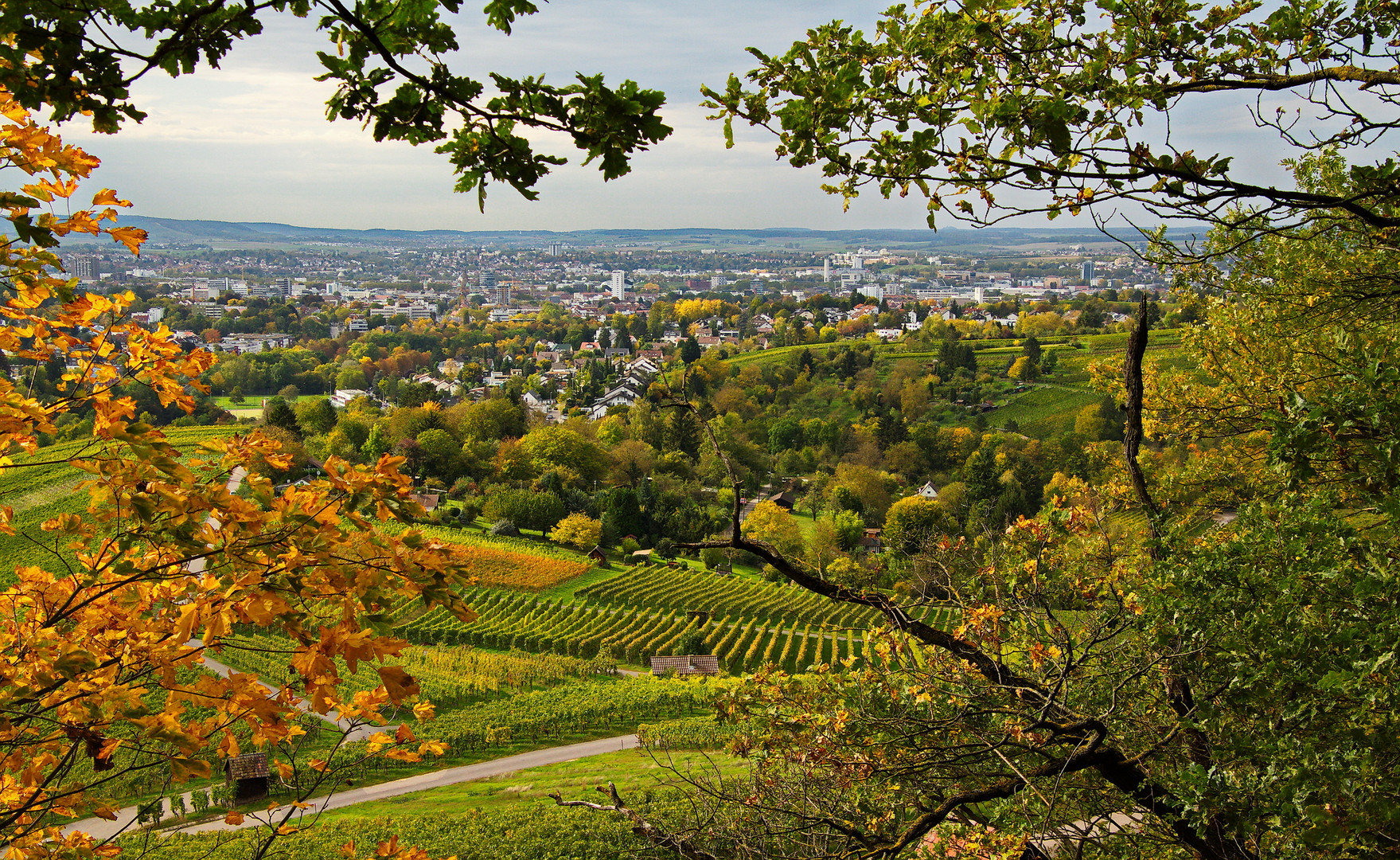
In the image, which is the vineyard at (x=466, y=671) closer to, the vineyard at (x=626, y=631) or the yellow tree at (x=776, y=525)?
the vineyard at (x=626, y=631)

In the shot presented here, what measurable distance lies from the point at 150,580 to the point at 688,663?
24.4 metres

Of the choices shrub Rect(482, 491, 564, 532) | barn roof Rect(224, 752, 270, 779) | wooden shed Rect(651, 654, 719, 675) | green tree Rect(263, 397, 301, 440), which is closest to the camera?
barn roof Rect(224, 752, 270, 779)

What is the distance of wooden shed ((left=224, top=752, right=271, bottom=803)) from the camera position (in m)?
16.2

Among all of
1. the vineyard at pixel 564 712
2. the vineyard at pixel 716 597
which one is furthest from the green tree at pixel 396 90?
the vineyard at pixel 716 597

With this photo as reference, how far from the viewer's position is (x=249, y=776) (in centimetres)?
1661

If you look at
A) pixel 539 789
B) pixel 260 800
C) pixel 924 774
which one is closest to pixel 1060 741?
pixel 924 774

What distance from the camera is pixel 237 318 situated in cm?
9756

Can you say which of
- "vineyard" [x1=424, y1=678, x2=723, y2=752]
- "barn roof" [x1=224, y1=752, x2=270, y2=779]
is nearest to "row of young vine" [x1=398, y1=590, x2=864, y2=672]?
"vineyard" [x1=424, y1=678, x2=723, y2=752]

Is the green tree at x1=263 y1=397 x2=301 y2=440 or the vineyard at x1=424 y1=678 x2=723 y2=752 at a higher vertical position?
the green tree at x1=263 y1=397 x2=301 y2=440

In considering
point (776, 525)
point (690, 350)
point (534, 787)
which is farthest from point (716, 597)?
point (690, 350)

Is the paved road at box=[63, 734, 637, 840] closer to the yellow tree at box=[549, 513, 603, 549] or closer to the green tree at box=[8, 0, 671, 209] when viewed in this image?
the yellow tree at box=[549, 513, 603, 549]

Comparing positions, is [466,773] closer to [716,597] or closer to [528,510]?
[716,597]

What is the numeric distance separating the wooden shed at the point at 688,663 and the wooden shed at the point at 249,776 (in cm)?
1093

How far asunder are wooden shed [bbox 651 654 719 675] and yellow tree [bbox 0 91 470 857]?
76.5ft
